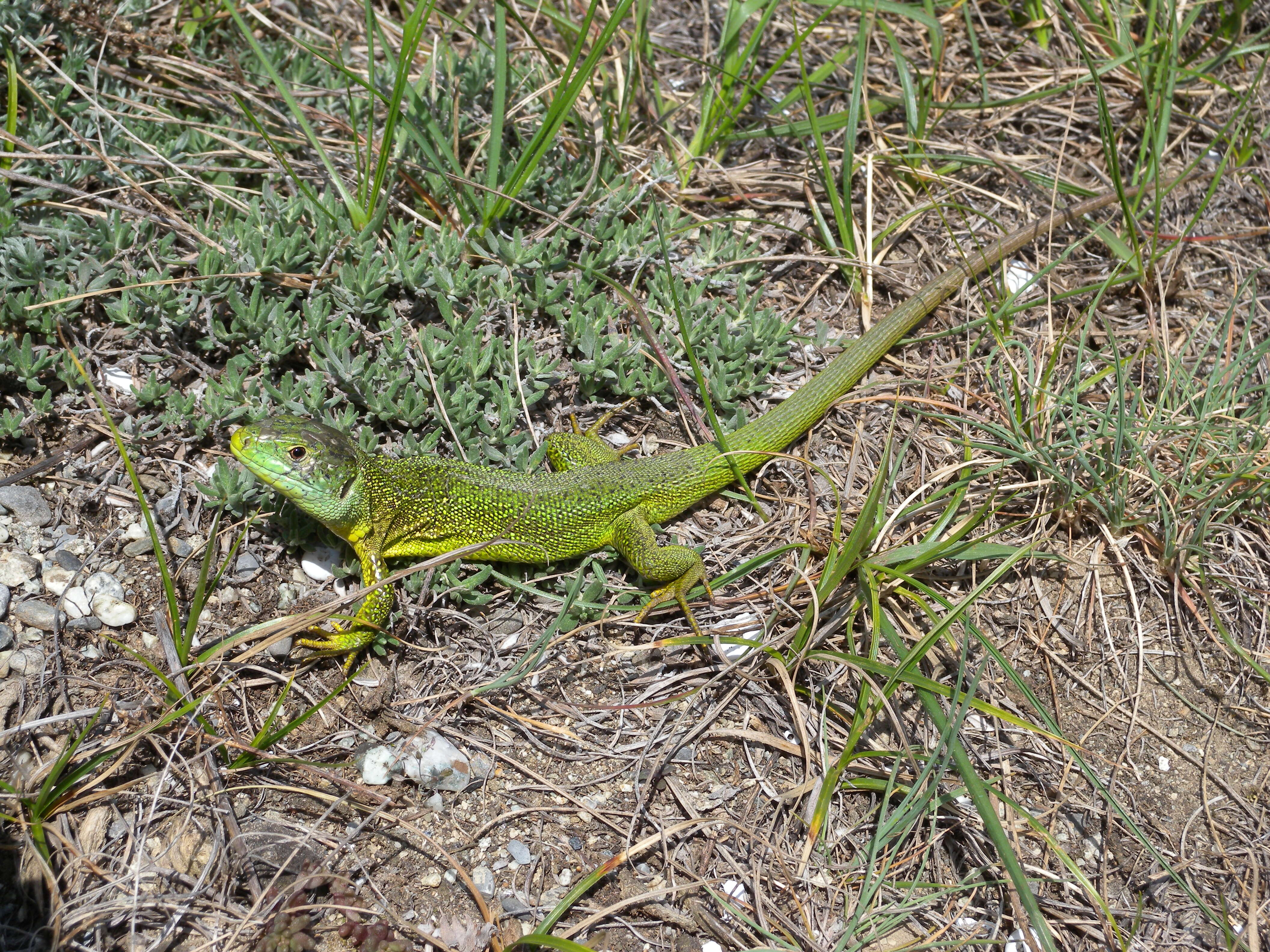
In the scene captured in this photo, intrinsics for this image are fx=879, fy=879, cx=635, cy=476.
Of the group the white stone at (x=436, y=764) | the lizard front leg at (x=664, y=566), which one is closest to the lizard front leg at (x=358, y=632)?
the white stone at (x=436, y=764)

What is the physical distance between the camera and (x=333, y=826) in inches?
130

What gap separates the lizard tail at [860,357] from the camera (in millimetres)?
4402

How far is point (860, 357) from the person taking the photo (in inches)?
185

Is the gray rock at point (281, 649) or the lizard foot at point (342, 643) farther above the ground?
the lizard foot at point (342, 643)

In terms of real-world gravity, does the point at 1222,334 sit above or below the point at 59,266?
above

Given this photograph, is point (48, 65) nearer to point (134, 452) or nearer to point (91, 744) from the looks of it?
point (134, 452)

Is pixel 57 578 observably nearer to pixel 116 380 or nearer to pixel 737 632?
pixel 116 380

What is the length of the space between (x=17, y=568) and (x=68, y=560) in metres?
0.18

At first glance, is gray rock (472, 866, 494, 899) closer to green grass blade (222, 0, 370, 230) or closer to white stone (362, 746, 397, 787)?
white stone (362, 746, 397, 787)

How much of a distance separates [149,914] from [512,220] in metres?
3.65

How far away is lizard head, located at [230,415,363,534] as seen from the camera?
12.0 ft

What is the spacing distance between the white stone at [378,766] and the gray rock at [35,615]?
137cm

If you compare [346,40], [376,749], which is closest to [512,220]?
[346,40]

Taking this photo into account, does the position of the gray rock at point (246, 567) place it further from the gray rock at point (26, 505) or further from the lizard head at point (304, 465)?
the gray rock at point (26, 505)
